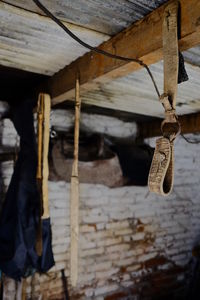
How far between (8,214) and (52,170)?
609 mm

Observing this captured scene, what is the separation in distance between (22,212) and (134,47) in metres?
1.73

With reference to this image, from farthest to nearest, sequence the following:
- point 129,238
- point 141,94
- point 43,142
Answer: point 129,238, point 141,94, point 43,142

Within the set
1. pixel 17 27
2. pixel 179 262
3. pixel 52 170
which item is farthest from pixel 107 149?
pixel 179 262

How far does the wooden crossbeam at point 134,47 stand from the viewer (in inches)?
43.3

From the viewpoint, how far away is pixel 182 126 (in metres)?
3.22

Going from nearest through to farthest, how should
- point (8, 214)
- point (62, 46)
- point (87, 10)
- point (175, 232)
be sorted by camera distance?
point (87, 10)
point (62, 46)
point (8, 214)
point (175, 232)

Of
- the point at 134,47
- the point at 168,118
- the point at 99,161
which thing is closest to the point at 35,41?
the point at 134,47

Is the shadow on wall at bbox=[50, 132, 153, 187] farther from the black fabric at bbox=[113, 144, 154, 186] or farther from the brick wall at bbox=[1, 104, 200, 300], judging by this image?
the brick wall at bbox=[1, 104, 200, 300]

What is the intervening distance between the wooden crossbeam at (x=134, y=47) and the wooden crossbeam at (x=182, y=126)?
166 cm

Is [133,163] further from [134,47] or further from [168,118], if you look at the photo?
[168,118]

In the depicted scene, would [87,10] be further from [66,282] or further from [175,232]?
[175,232]

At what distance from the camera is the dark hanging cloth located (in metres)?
2.39

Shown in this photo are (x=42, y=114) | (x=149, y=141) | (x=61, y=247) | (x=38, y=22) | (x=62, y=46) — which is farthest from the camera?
(x=149, y=141)

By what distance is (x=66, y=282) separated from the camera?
10.4 ft
